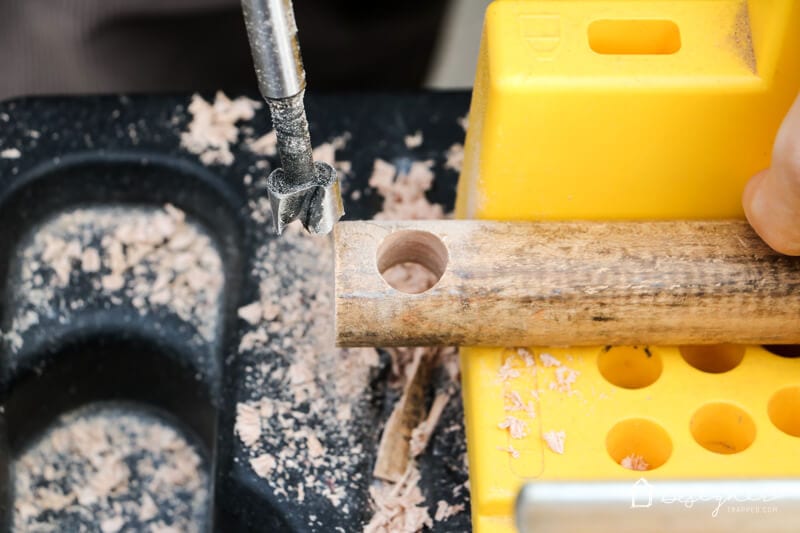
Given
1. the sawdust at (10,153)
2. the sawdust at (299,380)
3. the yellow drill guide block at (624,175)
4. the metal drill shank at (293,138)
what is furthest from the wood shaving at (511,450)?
the sawdust at (10,153)

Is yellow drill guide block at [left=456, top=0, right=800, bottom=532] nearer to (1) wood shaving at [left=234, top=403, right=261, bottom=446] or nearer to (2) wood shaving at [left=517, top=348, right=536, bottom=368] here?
(2) wood shaving at [left=517, top=348, right=536, bottom=368]

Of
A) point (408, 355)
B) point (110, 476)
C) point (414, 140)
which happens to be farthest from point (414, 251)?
point (110, 476)

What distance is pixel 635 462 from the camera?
693mm

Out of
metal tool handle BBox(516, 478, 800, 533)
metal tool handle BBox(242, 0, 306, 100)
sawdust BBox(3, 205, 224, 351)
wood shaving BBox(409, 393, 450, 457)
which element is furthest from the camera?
sawdust BBox(3, 205, 224, 351)

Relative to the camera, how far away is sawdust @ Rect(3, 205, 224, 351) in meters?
0.83

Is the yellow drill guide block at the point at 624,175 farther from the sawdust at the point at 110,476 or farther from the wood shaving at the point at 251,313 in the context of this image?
the sawdust at the point at 110,476

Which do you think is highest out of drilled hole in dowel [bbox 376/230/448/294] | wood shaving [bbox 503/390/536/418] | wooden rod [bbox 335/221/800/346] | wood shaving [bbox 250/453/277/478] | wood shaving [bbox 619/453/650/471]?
drilled hole in dowel [bbox 376/230/448/294]

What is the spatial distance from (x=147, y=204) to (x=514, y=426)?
0.42 meters

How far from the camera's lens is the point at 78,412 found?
90cm

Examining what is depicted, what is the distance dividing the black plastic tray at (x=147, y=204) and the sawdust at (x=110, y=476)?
0.04ft

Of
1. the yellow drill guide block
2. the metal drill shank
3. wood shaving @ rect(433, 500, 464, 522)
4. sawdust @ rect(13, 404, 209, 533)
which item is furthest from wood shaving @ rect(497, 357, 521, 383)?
sawdust @ rect(13, 404, 209, 533)

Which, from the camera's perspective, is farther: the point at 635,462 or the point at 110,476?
the point at 110,476

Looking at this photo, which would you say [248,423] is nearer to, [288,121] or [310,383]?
[310,383]

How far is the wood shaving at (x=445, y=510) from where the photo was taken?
2.31 feet
